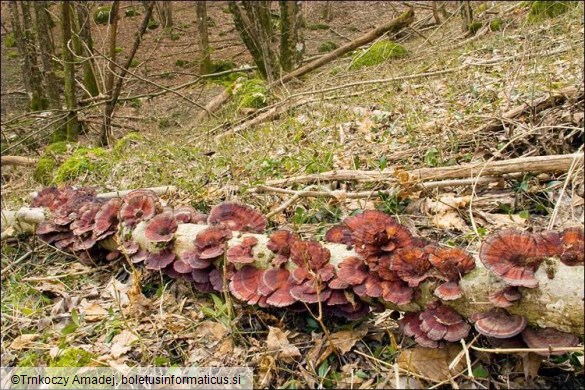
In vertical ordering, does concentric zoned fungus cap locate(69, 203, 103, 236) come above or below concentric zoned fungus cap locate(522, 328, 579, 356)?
below

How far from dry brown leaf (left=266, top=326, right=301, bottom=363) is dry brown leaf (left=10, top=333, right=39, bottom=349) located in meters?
1.50

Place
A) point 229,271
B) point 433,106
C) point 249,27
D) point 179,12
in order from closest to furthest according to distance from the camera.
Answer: point 229,271
point 433,106
point 249,27
point 179,12

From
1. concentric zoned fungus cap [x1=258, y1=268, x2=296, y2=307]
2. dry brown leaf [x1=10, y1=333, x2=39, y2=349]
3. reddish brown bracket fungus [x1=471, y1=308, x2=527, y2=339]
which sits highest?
reddish brown bracket fungus [x1=471, y1=308, x2=527, y2=339]

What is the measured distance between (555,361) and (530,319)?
28 cm

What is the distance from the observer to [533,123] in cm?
371

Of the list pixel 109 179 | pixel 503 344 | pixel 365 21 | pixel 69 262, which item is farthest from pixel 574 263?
pixel 365 21

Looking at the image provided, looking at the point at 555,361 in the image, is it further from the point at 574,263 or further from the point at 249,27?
the point at 249,27

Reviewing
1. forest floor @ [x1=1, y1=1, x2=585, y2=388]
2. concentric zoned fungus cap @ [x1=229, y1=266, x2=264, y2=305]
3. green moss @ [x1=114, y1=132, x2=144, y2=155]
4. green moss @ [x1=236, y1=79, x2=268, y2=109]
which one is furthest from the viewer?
green moss @ [x1=236, y1=79, x2=268, y2=109]

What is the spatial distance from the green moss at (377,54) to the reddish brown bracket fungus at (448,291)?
26.4ft

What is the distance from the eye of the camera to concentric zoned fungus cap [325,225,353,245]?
8.42 feet

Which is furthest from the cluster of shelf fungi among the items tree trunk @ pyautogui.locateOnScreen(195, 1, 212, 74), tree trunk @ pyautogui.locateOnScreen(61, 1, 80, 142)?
tree trunk @ pyautogui.locateOnScreen(195, 1, 212, 74)

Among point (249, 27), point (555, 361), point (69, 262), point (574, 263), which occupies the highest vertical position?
point (249, 27)

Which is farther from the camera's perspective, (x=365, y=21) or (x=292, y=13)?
(x=365, y=21)

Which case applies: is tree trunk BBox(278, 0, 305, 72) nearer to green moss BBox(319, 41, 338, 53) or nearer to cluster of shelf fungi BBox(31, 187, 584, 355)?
green moss BBox(319, 41, 338, 53)
